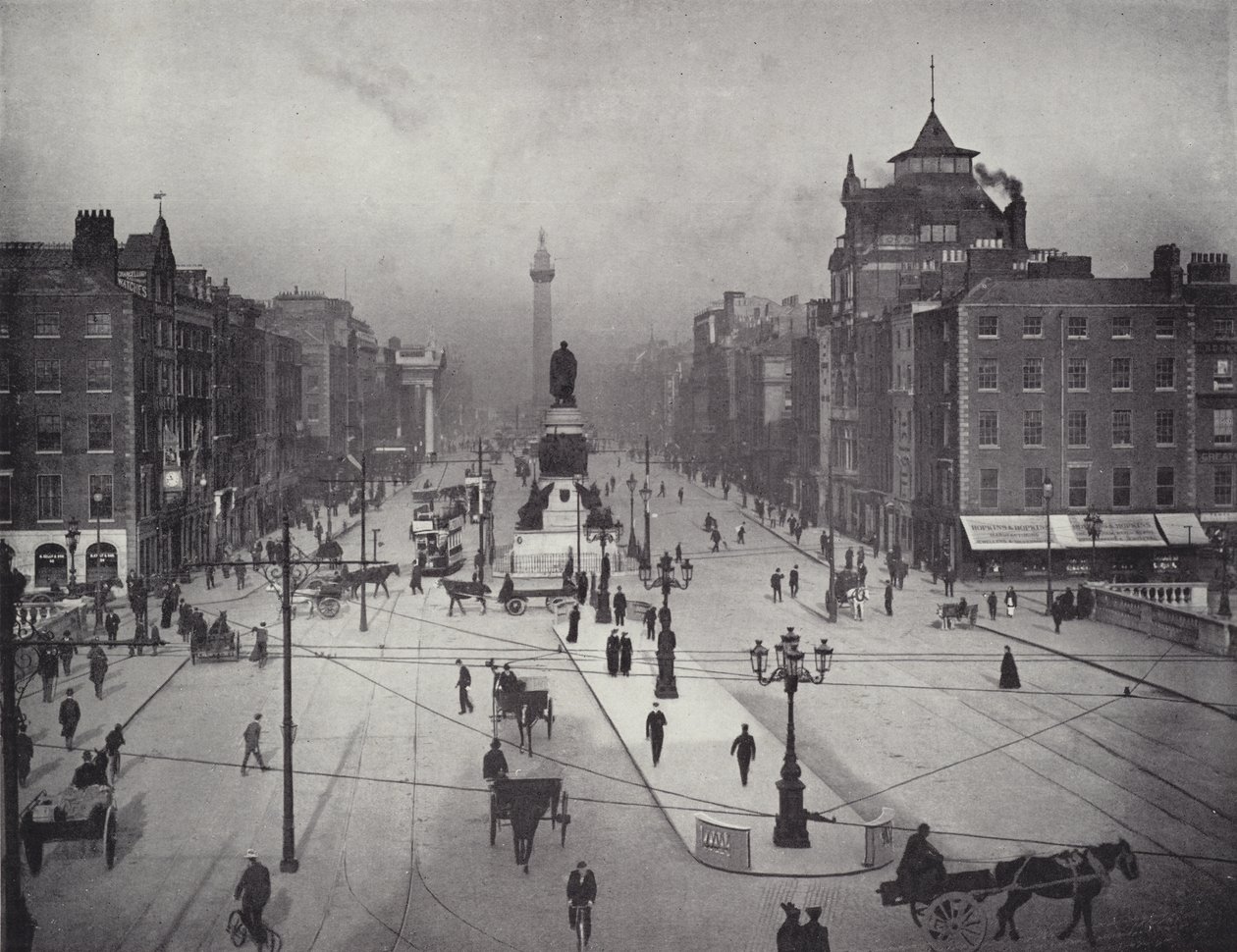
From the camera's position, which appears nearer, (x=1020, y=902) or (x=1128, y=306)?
Result: (x=1020, y=902)

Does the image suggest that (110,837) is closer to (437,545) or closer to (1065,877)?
(1065,877)

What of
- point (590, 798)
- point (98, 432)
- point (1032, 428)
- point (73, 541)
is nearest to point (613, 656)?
point (590, 798)

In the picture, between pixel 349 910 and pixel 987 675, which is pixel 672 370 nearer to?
pixel 987 675

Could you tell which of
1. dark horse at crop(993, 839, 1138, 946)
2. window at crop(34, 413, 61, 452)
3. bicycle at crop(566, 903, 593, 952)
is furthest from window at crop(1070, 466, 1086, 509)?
window at crop(34, 413, 61, 452)

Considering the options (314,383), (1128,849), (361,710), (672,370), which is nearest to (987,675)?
(1128,849)

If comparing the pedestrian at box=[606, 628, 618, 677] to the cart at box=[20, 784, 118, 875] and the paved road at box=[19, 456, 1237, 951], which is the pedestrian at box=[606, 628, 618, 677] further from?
the cart at box=[20, 784, 118, 875]

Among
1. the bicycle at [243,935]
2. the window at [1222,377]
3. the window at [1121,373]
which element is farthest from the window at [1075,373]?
the bicycle at [243,935]
